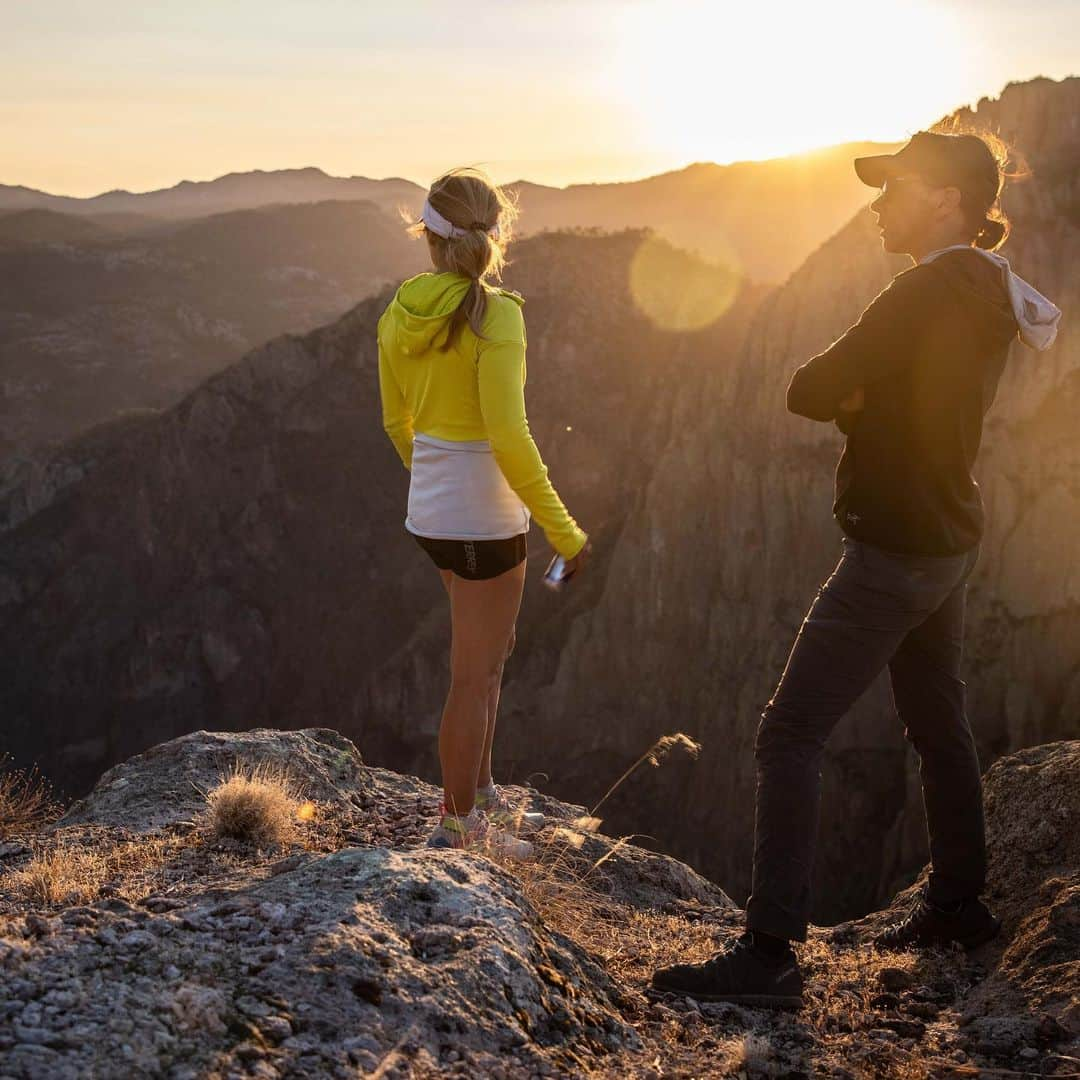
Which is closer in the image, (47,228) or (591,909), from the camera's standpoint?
(591,909)

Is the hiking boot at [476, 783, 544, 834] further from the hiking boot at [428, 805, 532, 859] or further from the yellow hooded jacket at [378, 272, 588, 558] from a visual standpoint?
the yellow hooded jacket at [378, 272, 588, 558]

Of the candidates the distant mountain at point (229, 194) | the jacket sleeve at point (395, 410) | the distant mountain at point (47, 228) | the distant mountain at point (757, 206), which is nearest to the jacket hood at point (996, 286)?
the jacket sleeve at point (395, 410)

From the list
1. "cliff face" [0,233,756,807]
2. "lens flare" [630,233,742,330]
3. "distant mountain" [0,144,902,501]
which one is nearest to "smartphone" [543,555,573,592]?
"cliff face" [0,233,756,807]

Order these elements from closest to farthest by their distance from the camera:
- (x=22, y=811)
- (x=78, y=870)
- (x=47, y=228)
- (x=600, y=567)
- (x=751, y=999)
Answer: (x=751, y=999) < (x=78, y=870) < (x=22, y=811) < (x=600, y=567) < (x=47, y=228)

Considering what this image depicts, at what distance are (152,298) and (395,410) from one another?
63.7 metres

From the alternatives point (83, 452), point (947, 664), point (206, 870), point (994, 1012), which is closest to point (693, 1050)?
point (994, 1012)

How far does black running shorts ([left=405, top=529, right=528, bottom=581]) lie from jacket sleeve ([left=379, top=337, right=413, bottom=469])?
0.88 feet

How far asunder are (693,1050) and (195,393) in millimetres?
31787

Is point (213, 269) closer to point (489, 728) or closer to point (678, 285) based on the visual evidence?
point (678, 285)

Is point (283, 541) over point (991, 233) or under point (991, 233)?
under

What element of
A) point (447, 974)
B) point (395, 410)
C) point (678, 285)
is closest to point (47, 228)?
point (678, 285)

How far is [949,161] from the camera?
2523mm

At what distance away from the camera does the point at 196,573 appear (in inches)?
1142

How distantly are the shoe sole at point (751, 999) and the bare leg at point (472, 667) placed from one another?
0.91 meters
